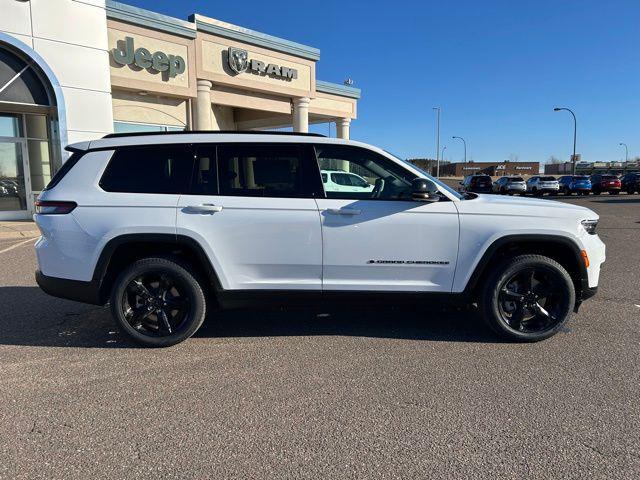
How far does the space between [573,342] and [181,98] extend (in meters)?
17.1

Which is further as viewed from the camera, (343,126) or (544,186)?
(544,186)

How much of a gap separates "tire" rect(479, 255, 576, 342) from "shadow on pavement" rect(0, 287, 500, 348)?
0.85 ft

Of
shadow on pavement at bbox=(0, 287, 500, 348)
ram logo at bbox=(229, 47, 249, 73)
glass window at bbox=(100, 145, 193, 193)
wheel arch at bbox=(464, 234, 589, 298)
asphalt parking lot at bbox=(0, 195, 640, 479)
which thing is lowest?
asphalt parking lot at bbox=(0, 195, 640, 479)

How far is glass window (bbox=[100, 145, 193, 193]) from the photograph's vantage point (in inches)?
167

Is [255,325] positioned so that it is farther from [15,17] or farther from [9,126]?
[9,126]

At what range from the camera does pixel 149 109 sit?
17.8 metres

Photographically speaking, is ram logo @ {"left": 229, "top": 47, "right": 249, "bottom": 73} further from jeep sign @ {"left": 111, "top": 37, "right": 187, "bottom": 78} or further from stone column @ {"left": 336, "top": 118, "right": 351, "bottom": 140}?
stone column @ {"left": 336, "top": 118, "right": 351, "bottom": 140}

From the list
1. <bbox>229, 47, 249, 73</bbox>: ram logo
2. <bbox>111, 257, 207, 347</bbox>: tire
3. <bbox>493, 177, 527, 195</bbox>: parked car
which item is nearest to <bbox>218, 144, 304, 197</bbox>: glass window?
<bbox>111, 257, 207, 347</bbox>: tire

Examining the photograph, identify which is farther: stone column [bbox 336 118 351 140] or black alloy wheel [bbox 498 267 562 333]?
stone column [bbox 336 118 351 140]

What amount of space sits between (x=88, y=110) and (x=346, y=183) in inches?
490

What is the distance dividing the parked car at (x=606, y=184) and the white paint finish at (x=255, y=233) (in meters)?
36.6

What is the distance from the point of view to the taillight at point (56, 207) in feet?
13.6

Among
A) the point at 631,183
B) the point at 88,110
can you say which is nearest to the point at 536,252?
the point at 88,110

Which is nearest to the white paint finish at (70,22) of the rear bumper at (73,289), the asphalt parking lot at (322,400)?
the asphalt parking lot at (322,400)
